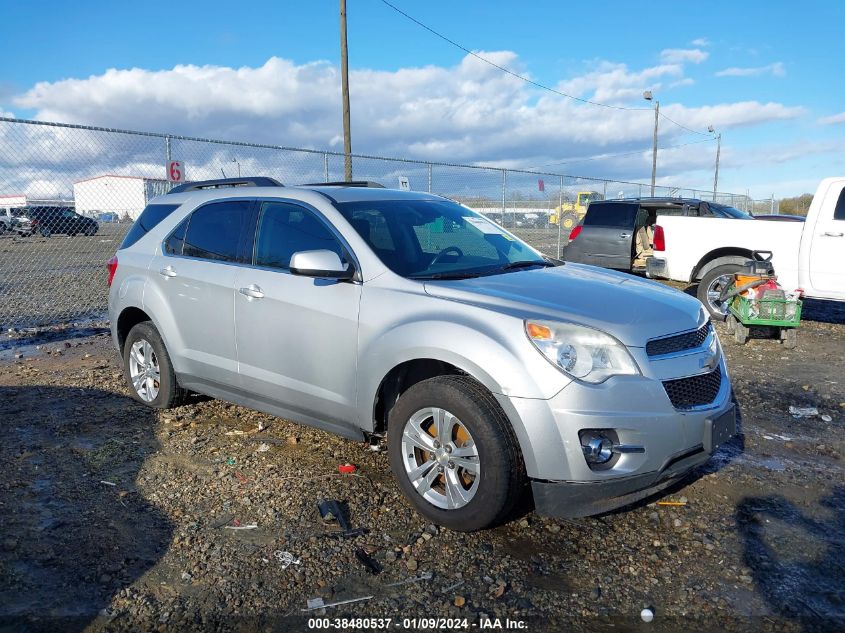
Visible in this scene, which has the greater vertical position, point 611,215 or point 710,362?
point 611,215

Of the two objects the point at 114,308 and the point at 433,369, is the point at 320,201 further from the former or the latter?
the point at 114,308

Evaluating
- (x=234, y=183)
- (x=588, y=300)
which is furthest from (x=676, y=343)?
(x=234, y=183)

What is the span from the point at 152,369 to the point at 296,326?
1912mm

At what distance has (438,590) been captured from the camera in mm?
2982

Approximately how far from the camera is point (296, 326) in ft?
13.5

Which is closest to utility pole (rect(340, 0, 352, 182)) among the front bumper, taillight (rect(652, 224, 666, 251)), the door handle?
taillight (rect(652, 224, 666, 251))

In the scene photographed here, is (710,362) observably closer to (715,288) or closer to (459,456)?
(459,456)

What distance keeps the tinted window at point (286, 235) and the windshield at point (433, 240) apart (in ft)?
0.67

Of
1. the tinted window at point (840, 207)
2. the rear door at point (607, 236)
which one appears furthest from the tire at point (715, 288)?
the rear door at point (607, 236)

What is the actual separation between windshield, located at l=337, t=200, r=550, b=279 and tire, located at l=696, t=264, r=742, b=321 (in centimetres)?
578

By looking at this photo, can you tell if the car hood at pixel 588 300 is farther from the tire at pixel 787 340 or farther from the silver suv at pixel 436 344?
the tire at pixel 787 340

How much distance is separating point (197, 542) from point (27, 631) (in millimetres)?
847

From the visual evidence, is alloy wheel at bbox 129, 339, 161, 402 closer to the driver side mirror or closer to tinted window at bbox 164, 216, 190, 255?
tinted window at bbox 164, 216, 190, 255

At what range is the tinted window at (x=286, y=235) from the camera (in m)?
4.23
